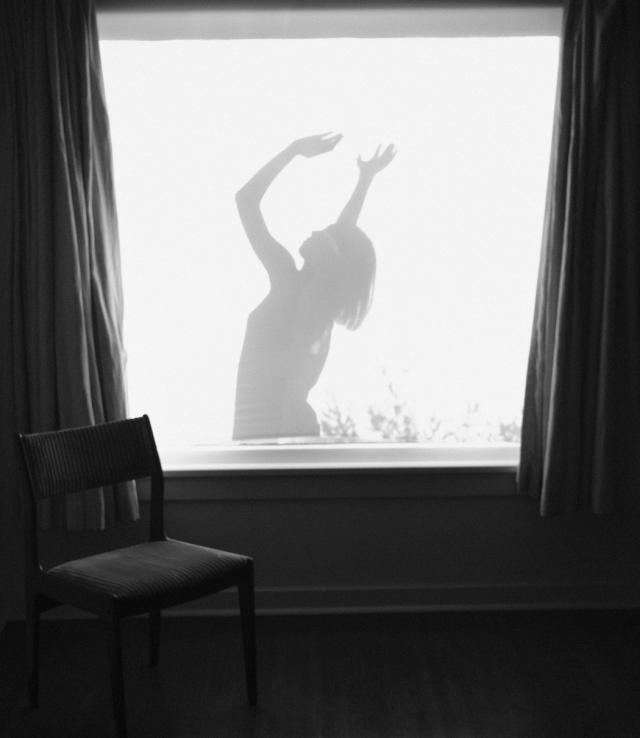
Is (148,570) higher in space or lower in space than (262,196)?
lower

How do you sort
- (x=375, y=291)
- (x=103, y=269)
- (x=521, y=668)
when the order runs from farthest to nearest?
(x=375, y=291)
(x=103, y=269)
(x=521, y=668)

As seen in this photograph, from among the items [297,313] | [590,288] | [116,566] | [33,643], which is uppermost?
[590,288]

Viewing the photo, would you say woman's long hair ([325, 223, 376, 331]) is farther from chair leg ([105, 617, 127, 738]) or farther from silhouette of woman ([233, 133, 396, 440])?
chair leg ([105, 617, 127, 738])

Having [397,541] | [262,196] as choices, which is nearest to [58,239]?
[262,196]

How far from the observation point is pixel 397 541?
2986mm

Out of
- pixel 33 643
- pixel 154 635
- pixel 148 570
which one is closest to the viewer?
pixel 148 570

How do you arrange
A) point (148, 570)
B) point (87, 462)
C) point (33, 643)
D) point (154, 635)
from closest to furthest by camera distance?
point (148, 570)
point (33, 643)
point (87, 462)
point (154, 635)

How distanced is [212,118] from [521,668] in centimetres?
206

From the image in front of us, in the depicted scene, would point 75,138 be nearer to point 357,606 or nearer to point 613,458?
point 357,606

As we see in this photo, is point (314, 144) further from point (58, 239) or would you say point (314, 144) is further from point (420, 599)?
point (420, 599)

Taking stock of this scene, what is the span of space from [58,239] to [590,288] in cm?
175

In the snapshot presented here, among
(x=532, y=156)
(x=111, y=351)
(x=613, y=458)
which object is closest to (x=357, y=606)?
(x=613, y=458)

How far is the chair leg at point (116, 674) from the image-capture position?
2.08m

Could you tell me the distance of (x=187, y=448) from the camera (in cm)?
300
